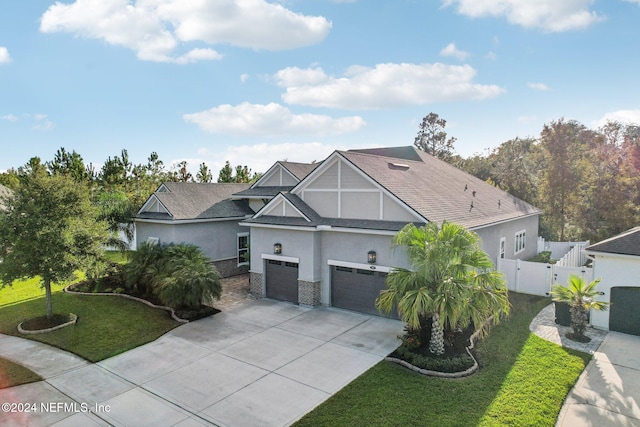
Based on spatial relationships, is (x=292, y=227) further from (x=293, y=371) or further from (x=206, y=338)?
(x=293, y=371)

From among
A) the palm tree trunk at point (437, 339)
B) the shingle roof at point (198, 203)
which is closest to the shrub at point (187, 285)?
the shingle roof at point (198, 203)

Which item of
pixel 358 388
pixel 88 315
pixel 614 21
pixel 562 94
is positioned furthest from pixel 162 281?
pixel 562 94

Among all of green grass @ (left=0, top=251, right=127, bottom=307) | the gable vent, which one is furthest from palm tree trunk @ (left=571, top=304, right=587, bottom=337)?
green grass @ (left=0, top=251, right=127, bottom=307)

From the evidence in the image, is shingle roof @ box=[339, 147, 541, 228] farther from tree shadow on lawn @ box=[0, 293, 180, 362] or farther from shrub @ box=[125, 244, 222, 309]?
tree shadow on lawn @ box=[0, 293, 180, 362]

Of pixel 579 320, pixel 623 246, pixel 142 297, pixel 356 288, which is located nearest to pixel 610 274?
pixel 623 246

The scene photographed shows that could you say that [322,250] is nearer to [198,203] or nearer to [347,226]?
[347,226]

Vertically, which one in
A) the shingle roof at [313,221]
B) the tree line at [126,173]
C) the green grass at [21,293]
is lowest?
the green grass at [21,293]

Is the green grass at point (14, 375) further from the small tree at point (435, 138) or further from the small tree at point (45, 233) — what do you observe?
the small tree at point (435, 138)
